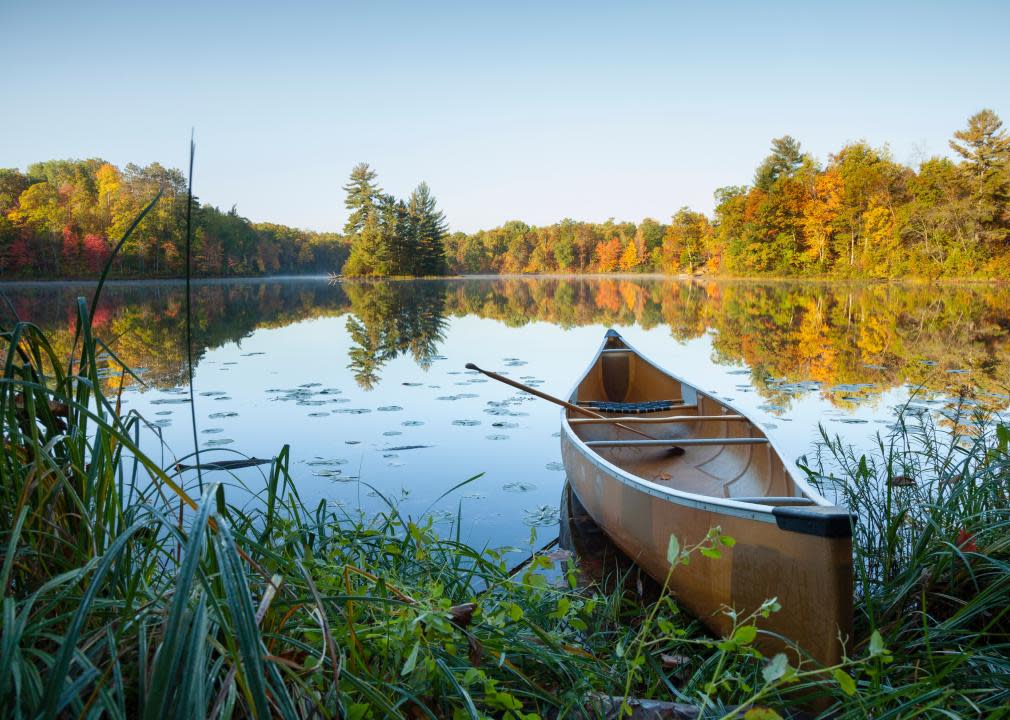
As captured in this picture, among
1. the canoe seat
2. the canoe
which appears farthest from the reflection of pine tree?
the canoe

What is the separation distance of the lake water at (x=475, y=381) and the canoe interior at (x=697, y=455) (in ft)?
1.78

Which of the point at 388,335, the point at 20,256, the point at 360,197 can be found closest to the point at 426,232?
the point at 360,197

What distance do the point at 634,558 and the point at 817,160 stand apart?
152ft

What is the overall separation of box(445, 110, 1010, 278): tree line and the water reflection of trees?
22.2 feet

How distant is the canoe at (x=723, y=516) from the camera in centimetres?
188

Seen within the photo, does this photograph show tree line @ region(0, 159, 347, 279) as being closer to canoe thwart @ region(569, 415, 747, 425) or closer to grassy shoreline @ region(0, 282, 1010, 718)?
canoe thwart @ region(569, 415, 747, 425)

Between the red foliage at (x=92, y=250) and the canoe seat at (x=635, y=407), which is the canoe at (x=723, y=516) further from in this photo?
the red foliage at (x=92, y=250)

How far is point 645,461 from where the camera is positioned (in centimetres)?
416

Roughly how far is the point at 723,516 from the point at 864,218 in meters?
38.0

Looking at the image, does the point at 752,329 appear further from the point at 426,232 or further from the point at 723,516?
the point at 426,232

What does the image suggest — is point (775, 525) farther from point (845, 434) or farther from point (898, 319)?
point (898, 319)

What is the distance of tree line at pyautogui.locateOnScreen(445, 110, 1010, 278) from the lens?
2794cm

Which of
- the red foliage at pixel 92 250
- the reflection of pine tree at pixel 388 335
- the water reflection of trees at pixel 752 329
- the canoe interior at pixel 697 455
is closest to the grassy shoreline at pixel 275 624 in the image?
the canoe interior at pixel 697 455

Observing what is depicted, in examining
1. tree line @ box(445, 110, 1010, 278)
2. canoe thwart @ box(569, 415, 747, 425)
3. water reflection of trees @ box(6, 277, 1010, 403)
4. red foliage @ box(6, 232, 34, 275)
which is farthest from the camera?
red foliage @ box(6, 232, 34, 275)
